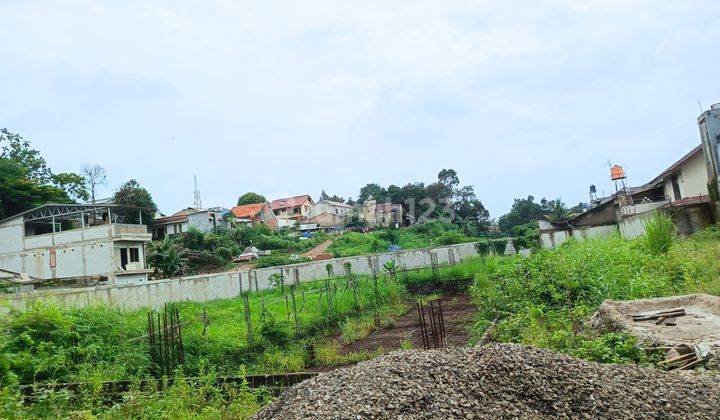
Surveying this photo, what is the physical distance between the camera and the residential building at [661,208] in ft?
50.2

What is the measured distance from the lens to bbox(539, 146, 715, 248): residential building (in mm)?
15312

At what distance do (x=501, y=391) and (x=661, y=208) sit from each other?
1533cm

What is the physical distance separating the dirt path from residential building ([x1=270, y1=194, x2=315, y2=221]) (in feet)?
56.3

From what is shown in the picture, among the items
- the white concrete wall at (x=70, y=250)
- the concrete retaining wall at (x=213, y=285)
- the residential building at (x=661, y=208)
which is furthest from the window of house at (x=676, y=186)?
the white concrete wall at (x=70, y=250)

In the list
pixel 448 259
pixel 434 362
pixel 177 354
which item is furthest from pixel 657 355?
pixel 448 259

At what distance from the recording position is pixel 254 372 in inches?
361

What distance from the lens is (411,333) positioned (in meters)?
11.4

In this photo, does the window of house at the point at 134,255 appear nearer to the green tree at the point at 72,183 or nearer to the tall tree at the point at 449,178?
the green tree at the point at 72,183

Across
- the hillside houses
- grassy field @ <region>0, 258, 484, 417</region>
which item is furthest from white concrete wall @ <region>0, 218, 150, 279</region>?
the hillside houses

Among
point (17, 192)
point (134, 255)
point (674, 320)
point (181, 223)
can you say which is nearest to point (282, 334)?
point (674, 320)

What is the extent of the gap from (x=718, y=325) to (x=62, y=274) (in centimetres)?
2632

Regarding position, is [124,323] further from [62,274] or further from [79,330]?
[62,274]

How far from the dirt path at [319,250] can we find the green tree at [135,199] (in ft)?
40.3

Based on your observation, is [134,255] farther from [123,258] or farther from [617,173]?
[617,173]
